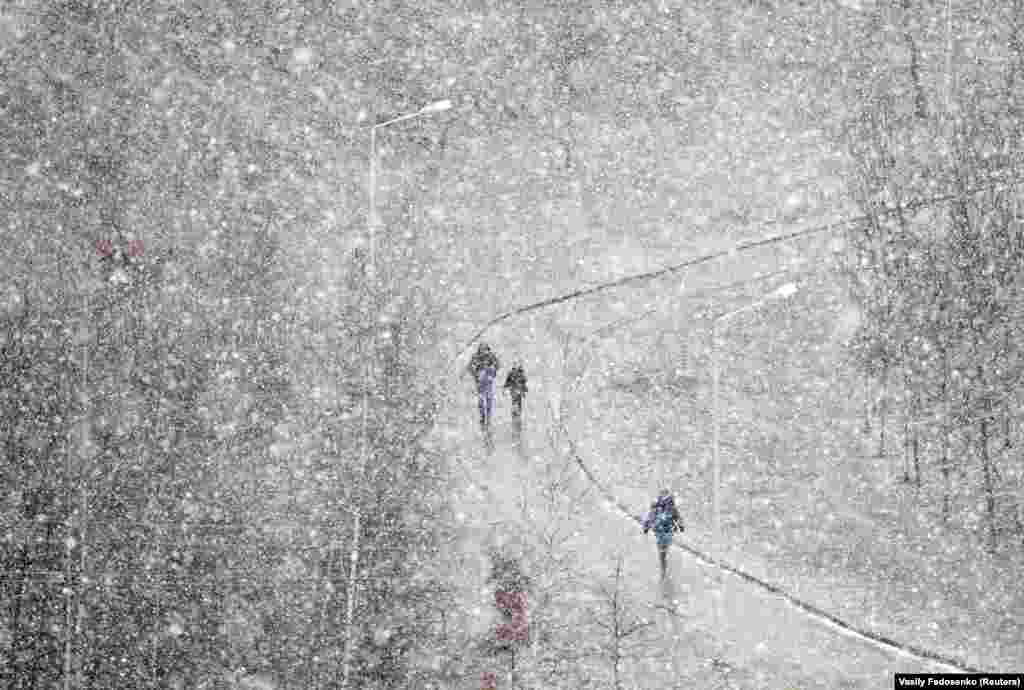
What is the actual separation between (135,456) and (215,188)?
1117 cm

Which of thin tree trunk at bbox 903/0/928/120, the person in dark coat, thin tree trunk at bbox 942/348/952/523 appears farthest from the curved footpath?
thin tree trunk at bbox 903/0/928/120

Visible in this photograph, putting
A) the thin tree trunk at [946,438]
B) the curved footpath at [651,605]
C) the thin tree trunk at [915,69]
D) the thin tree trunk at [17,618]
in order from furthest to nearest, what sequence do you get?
the thin tree trunk at [915,69], the thin tree trunk at [946,438], the thin tree trunk at [17,618], the curved footpath at [651,605]

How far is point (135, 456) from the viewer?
30766 mm

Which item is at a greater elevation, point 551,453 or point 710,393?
point 710,393

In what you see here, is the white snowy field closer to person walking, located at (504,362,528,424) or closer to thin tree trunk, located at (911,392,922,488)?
thin tree trunk, located at (911,392,922,488)

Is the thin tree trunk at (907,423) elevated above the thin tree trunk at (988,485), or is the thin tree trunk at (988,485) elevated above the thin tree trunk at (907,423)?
the thin tree trunk at (907,423)

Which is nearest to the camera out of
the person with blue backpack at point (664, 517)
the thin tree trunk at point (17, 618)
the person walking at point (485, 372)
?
the person with blue backpack at point (664, 517)

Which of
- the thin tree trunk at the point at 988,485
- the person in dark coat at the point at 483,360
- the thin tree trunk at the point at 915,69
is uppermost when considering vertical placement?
the thin tree trunk at the point at 915,69

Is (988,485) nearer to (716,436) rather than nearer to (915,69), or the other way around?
(716,436)

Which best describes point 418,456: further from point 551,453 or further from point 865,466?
point 865,466

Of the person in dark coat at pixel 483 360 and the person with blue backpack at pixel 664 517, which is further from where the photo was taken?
the person in dark coat at pixel 483 360

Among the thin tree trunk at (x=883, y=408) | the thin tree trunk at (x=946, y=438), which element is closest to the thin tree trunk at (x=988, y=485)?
the thin tree trunk at (x=946, y=438)

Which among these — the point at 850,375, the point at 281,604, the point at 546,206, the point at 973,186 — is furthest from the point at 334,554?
the point at 973,186

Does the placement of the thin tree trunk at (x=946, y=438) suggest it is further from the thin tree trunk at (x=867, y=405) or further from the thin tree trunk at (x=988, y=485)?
the thin tree trunk at (x=867, y=405)
